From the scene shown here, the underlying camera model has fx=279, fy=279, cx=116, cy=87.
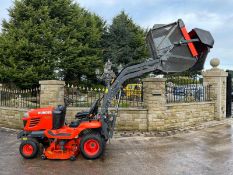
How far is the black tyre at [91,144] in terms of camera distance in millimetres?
6438

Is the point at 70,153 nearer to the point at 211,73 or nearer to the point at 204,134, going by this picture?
the point at 204,134

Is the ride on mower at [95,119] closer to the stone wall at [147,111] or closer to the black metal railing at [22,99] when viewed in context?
the stone wall at [147,111]

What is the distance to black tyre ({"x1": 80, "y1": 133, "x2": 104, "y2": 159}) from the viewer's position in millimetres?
6438

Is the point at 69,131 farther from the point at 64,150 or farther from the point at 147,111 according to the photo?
the point at 147,111

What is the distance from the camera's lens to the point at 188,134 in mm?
9492

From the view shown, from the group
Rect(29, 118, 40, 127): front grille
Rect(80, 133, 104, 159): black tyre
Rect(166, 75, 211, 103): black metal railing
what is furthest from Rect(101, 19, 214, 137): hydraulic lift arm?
Rect(166, 75, 211, 103): black metal railing

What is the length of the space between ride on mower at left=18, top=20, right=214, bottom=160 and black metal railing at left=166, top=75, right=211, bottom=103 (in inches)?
155

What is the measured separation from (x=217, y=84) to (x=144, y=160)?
23.0ft

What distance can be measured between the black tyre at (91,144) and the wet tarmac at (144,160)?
0.14 meters

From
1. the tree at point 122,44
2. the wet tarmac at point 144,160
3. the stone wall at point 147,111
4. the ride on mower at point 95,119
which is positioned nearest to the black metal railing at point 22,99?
the stone wall at point 147,111

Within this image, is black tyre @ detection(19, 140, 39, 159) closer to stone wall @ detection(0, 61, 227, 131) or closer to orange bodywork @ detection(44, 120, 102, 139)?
orange bodywork @ detection(44, 120, 102, 139)

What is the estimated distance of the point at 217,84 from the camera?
478 inches

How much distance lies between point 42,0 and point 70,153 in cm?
1533

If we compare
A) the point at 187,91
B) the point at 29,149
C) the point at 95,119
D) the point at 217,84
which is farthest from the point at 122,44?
the point at 29,149
